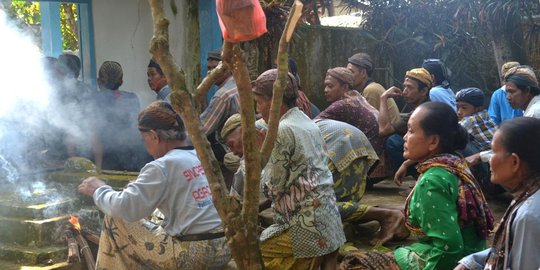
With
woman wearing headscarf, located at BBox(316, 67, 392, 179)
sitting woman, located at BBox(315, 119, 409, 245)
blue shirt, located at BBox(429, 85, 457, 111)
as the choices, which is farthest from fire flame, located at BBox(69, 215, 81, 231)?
blue shirt, located at BBox(429, 85, 457, 111)

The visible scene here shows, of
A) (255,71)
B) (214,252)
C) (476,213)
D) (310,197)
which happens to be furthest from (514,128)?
(255,71)

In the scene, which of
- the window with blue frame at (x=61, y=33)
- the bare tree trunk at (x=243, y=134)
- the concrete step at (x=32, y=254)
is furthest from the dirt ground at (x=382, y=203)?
the window with blue frame at (x=61, y=33)

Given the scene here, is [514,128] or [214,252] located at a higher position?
[514,128]

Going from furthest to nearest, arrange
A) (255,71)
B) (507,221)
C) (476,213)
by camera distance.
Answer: (255,71), (476,213), (507,221)

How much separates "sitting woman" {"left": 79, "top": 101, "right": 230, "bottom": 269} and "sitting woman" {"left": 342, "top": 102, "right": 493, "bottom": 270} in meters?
1.15

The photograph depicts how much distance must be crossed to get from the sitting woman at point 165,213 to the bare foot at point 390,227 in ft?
5.66

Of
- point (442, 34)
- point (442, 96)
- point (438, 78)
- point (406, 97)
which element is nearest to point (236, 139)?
point (406, 97)

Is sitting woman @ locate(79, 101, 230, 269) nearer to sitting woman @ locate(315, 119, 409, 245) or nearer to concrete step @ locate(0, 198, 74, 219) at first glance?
concrete step @ locate(0, 198, 74, 219)

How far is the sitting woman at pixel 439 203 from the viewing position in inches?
143

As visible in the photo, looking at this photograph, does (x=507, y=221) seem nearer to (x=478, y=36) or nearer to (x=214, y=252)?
(x=214, y=252)

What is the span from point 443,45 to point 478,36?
0.62 meters

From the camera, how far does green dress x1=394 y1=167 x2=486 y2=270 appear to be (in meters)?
3.61

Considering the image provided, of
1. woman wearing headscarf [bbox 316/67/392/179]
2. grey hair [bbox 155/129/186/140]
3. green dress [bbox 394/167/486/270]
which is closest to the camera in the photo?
green dress [bbox 394/167/486/270]

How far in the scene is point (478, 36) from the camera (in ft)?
41.2
